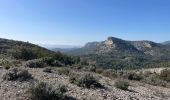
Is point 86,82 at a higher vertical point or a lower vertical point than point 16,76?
lower

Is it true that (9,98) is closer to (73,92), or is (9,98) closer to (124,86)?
(73,92)

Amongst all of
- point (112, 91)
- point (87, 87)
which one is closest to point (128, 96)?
point (112, 91)

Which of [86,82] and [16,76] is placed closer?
[86,82]

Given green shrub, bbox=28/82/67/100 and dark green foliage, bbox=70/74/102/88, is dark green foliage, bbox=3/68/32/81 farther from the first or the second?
green shrub, bbox=28/82/67/100

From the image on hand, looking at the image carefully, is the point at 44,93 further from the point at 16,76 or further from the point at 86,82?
the point at 16,76

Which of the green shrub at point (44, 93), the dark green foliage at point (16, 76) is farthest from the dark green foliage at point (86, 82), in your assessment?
the green shrub at point (44, 93)

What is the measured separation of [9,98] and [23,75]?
419 cm

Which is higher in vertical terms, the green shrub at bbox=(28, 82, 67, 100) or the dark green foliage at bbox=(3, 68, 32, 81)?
the dark green foliage at bbox=(3, 68, 32, 81)

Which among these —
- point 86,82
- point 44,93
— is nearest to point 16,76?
point 86,82

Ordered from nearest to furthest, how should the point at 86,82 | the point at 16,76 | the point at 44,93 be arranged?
the point at 44,93 → the point at 86,82 → the point at 16,76

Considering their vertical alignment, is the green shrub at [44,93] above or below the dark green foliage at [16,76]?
below

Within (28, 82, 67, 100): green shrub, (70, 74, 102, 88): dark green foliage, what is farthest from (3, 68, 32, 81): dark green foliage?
(28, 82, 67, 100): green shrub

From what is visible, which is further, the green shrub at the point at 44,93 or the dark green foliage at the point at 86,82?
the dark green foliage at the point at 86,82

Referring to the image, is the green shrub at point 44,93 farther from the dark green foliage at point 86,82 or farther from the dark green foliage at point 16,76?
the dark green foliage at point 16,76
